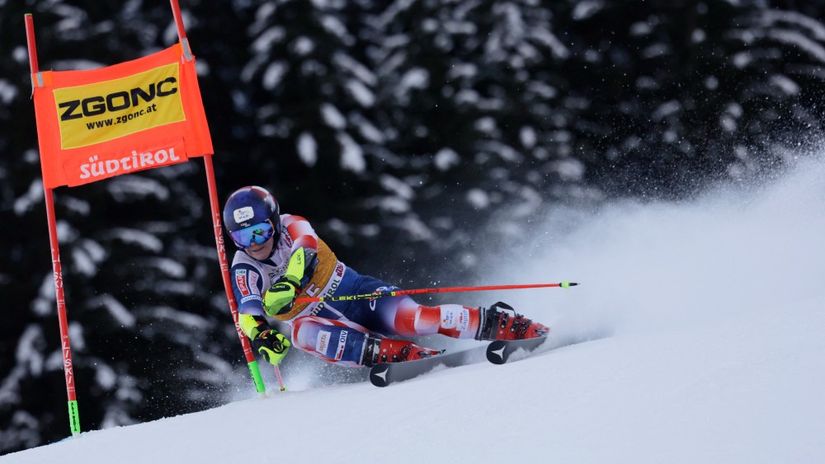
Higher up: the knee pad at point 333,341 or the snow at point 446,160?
the snow at point 446,160

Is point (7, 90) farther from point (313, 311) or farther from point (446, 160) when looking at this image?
point (313, 311)

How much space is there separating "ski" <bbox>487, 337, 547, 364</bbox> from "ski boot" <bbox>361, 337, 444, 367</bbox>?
17.3 inches

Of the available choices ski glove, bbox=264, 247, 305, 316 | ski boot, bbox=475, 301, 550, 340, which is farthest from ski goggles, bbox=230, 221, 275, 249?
ski boot, bbox=475, 301, 550, 340

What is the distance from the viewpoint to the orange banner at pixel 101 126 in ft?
17.1

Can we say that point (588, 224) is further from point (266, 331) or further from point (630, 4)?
point (266, 331)

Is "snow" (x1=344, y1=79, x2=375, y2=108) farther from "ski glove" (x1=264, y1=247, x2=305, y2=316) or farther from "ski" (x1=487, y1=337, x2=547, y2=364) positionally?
"ski" (x1=487, y1=337, x2=547, y2=364)

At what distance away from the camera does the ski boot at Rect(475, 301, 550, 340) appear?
4957 mm

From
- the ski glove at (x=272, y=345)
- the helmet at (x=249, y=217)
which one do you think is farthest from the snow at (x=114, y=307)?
the ski glove at (x=272, y=345)

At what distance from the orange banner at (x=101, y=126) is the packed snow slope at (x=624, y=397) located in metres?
1.41

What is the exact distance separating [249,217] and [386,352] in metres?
0.98

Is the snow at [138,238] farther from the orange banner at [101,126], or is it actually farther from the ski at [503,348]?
the ski at [503,348]

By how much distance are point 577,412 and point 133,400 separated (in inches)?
275

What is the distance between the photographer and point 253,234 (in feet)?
16.0

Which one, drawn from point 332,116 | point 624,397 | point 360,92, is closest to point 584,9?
point 360,92
